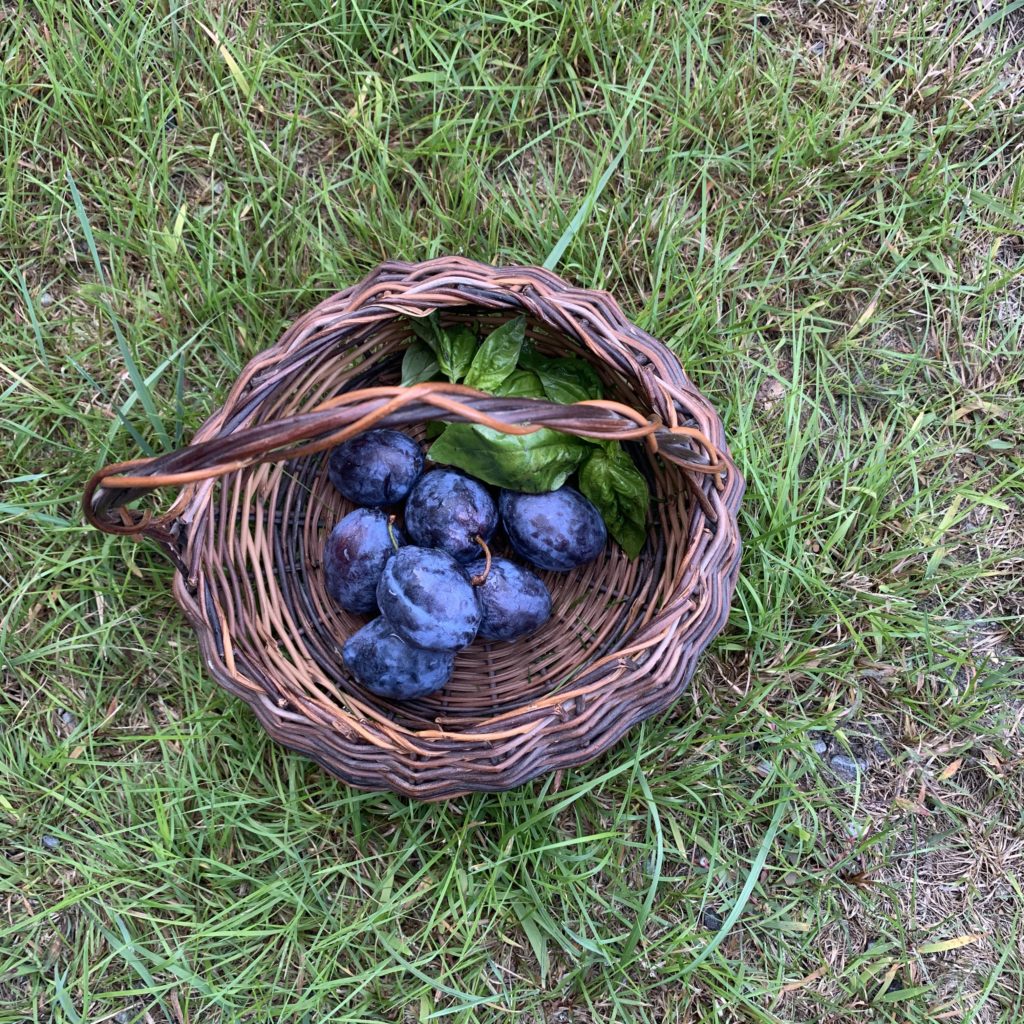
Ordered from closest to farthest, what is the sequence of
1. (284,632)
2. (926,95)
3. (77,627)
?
1. (284,632)
2. (77,627)
3. (926,95)

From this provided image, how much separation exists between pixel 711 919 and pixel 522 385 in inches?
38.1

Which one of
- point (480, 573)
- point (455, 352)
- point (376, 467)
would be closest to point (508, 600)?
point (480, 573)

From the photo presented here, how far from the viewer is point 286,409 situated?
54.7 inches

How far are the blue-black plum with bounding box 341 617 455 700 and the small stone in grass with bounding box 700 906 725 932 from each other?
2.05 ft

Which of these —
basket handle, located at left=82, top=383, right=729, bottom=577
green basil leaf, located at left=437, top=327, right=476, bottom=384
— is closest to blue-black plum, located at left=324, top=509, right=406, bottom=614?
green basil leaf, located at left=437, top=327, right=476, bottom=384

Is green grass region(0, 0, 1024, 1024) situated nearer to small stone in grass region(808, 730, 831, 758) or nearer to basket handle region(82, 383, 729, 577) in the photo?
small stone in grass region(808, 730, 831, 758)

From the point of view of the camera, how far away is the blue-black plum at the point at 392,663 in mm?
1305

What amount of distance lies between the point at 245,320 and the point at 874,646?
4.24 ft

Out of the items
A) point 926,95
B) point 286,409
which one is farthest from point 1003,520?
point 286,409

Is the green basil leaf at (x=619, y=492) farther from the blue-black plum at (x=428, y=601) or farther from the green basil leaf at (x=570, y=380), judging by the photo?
the blue-black plum at (x=428, y=601)

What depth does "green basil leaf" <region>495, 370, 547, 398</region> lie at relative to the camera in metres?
1.41

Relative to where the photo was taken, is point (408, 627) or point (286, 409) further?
point (286, 409)

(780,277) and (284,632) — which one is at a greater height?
(780,277)

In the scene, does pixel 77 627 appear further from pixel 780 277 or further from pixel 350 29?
pixel 780 277
